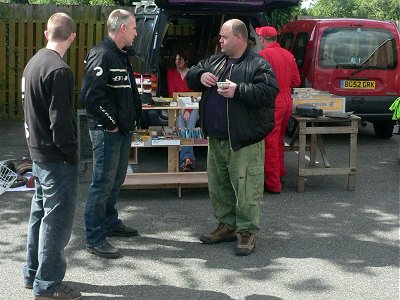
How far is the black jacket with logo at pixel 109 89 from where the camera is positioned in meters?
5.12

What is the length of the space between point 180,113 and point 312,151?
5.76 feet

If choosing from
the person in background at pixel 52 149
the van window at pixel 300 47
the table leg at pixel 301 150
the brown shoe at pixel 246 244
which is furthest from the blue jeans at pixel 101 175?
the van window at pixel 300 47

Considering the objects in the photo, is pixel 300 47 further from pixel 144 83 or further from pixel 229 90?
pixel 229 90

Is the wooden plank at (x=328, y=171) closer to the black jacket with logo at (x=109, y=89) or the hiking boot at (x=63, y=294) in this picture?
the black jacket with logo at (x=109, y=89)

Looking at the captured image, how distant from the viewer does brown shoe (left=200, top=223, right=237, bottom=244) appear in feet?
18.8

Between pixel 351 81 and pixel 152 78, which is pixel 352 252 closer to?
pixel 152 78

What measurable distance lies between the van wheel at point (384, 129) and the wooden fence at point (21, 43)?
17.8 ft

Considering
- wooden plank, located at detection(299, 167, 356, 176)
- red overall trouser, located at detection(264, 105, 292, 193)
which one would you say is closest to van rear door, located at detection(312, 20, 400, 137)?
wooden plank, located at detection(299, 167, 356, 176)

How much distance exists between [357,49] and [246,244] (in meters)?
5.91

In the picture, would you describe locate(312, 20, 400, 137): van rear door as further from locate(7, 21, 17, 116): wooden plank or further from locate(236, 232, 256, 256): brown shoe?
locate(7, 21, 17, 116): wooden plank

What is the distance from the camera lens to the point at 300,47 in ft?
36.0

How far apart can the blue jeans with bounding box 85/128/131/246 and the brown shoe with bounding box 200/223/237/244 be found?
0.90 m

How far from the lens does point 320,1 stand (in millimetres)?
32125

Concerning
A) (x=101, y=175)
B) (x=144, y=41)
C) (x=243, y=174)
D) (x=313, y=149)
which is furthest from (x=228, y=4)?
(x=101, y=175)
